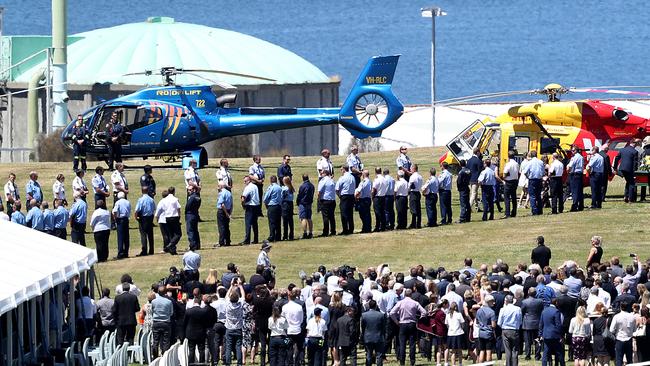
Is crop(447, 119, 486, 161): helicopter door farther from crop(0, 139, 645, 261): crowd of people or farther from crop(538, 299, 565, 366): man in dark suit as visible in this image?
crop(538, 299, 565, 366): man in dark suit

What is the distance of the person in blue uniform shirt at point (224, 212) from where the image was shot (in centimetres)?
2928

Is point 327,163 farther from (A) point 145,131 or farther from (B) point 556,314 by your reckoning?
(B) point 556,314

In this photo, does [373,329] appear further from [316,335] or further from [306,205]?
[306,205]

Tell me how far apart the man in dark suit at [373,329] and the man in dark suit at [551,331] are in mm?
2240

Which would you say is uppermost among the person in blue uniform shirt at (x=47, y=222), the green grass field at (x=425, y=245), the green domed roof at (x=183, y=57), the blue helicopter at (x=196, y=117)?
the green domed roof at (x=183, y=57)

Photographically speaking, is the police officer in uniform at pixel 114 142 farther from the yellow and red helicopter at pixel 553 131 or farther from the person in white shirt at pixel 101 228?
the yellow and red helicopter at pixel 553 131

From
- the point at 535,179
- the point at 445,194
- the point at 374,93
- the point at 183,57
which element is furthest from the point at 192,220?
the point at 183,57

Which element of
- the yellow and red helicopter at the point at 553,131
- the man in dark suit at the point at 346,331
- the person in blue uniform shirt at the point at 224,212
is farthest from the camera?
the yellow and red helicopter at the point at 553,131

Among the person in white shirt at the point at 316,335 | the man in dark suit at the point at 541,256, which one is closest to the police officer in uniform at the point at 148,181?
the man in dark suit at the point at 541,256

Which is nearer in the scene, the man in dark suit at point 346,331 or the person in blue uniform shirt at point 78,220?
the man in dark suit at point 346,331

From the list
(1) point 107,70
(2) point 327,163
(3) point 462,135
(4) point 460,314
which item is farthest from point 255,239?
(1) point 107,70

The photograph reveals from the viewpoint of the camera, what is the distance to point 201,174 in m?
36.9

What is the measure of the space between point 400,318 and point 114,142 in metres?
14.9

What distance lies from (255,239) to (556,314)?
9857 millimetres
